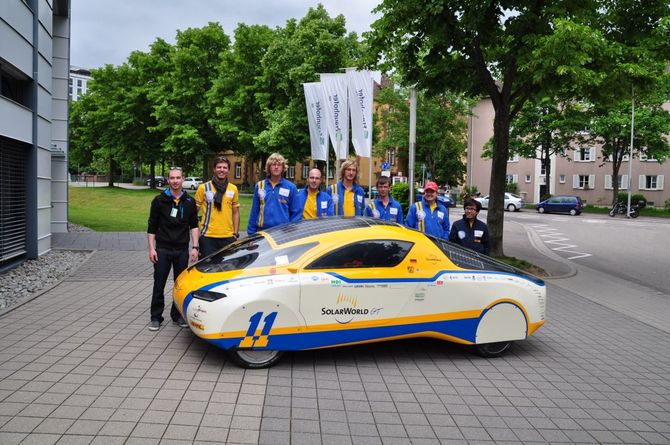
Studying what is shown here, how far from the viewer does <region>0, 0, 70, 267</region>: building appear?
10000mm

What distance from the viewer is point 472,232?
7.11m

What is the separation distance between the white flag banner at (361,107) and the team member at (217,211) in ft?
48.6

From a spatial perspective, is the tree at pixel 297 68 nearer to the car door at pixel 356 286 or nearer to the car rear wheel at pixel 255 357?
the car door at pixel 356 286

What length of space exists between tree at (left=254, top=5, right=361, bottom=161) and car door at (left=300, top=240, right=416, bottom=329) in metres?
30.1

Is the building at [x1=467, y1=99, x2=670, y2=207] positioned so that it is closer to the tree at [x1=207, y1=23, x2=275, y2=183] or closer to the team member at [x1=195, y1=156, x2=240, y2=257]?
the tree at [x1=207, y1=23, x2=275, y2=183]

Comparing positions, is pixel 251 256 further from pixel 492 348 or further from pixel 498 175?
pixel 498 175

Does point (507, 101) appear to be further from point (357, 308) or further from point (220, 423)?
point (220, 423)

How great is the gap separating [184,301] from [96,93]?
5032cm

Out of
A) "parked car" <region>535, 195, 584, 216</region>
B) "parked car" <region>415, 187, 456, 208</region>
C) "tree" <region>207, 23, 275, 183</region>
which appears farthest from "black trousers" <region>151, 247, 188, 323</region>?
"parked car" <region>535, 195, 584, 216</region>

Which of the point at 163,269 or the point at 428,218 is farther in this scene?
the point at 428,218

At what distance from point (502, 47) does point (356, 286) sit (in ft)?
31.1

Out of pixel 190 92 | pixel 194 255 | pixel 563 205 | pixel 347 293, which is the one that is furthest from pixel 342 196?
pixel 190 92

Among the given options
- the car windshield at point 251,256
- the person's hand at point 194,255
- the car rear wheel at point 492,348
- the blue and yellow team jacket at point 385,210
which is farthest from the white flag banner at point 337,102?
the car rear wheel at point 492,348

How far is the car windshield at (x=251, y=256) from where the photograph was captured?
5.19 m
